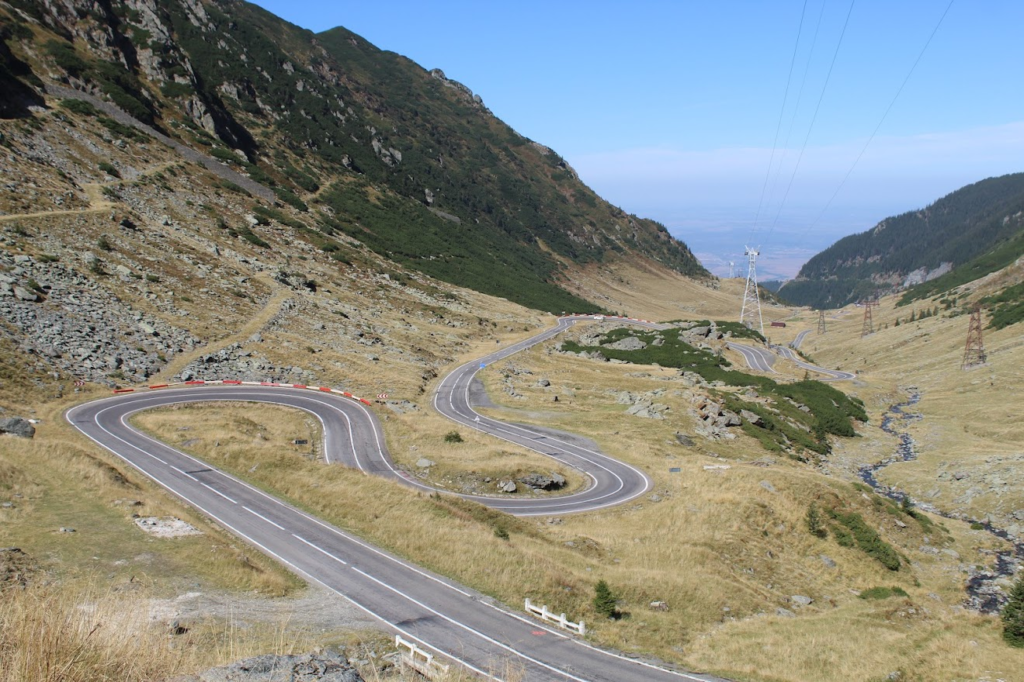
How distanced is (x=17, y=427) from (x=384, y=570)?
28975mm

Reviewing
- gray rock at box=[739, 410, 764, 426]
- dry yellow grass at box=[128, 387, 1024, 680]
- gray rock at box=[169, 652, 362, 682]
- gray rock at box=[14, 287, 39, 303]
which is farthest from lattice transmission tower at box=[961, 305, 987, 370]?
gray rock at box=[14, 287, 39, 303]

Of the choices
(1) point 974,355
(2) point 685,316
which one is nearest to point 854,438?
(1) point 974,355

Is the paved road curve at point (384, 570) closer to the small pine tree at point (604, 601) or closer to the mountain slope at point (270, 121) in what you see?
the small pine tree at point (604, 601)

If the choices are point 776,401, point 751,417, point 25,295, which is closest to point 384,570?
point 751,417

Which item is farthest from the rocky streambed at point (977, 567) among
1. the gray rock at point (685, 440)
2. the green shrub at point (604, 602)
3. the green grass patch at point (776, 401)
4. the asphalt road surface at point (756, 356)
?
the asphalt road surface at point (756, 356)

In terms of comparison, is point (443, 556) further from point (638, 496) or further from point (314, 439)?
point (314, 439)

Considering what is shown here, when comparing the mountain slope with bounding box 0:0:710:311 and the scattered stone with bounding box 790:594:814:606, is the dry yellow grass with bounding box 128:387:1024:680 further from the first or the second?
the mountain slope with bounding box 0:0:710:311

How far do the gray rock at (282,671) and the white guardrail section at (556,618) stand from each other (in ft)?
45.3

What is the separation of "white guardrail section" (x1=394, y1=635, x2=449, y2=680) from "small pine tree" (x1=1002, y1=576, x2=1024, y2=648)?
23978 mm

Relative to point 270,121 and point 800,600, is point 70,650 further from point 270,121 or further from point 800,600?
point 270,121

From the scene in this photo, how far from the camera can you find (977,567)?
121 feet

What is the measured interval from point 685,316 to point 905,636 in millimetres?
172980

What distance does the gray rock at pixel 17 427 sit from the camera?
37.2 metres

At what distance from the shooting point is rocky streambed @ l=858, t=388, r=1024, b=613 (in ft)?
108
